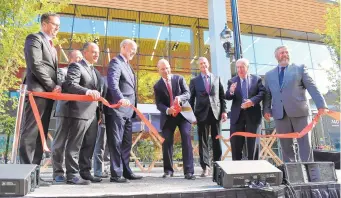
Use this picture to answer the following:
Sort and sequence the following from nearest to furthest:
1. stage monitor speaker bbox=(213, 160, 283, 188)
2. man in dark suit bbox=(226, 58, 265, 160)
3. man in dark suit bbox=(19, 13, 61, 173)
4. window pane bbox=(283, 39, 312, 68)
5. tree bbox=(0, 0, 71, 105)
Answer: stage monitor speaker bbox=(213, 160, 283, 188) → man in dark suit bbox=(19, 13, 61, 173) → man in dark suit bbox=(226, 58, 265, 160) → tree bbox=(0, 0, 71, 105) → window pane bbox=(283, 39, 312, 68)

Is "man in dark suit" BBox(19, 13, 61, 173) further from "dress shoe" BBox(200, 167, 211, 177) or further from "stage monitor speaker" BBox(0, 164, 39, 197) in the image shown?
"dress shoe" BBox(200, 167, 211, 177)

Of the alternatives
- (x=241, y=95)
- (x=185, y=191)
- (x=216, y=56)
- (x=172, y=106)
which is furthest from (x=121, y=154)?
(x=216, y=56)

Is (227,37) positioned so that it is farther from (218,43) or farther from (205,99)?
(218,43)

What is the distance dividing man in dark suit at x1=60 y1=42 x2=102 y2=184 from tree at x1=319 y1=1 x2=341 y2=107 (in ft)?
36.4

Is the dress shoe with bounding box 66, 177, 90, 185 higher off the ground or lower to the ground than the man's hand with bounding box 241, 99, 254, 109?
lower

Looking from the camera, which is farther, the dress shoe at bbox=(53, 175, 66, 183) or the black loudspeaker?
the black loudspeaker

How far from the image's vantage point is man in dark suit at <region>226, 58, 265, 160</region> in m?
3.21

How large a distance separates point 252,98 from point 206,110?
0.55 metres

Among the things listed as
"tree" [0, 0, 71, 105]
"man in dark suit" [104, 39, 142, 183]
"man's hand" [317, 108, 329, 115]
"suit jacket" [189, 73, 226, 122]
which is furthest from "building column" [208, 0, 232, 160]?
"man in dark suit" [104, 39, 142, 183]

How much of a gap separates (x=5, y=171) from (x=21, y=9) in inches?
266

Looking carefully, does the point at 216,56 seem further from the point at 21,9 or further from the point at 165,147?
the point at 165,147

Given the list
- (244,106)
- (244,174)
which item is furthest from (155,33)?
(244,174)

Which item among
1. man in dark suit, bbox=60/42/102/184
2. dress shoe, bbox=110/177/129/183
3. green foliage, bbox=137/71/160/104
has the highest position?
green foliage, bbox=137/71/160/104

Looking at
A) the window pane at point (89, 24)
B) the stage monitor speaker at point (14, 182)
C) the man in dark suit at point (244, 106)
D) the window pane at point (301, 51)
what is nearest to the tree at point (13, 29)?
the window pane at point (89, 24)
